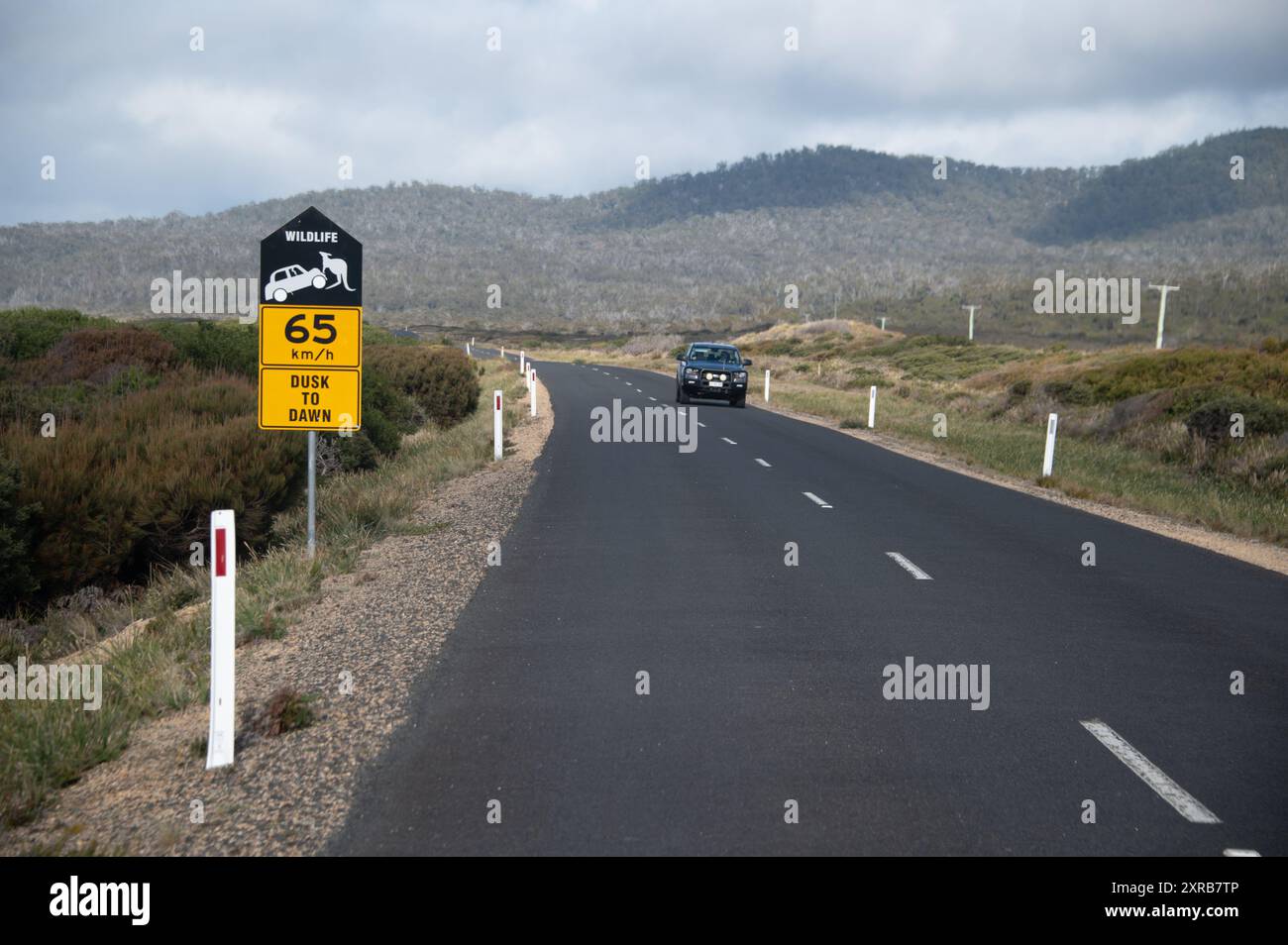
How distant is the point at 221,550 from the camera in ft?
18.2

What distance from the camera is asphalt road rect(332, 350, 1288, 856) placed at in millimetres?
4922

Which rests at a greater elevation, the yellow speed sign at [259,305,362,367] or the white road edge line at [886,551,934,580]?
the yellow speed sign at [259,305,362,367]

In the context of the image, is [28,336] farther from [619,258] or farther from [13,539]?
[619,258]

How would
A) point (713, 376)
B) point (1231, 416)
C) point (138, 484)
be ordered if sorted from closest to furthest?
point (138, 484)
point (1231, 416)
point (713, 376)

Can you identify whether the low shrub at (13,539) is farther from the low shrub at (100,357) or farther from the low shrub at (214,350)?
the low shrub at (214,350)

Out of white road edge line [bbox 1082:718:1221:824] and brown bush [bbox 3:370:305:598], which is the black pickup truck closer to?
brown bush [bbox 3:370:305:598]

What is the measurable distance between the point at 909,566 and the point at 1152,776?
5.81 meters

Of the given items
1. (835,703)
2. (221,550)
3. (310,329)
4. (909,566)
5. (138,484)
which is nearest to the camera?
(221,550)

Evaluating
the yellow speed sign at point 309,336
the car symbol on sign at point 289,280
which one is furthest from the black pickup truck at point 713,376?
the car symbol on sign at point 289,280

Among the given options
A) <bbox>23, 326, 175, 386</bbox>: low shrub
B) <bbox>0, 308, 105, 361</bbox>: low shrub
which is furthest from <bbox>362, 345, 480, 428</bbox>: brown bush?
<bbox>0, 308, 105, 361</bbox>: low shrub

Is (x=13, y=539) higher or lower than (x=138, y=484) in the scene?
lower

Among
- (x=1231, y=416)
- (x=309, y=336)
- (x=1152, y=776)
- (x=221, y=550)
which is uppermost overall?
(x=309, y=336)

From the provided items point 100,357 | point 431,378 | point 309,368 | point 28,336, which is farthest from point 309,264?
point 431,378
